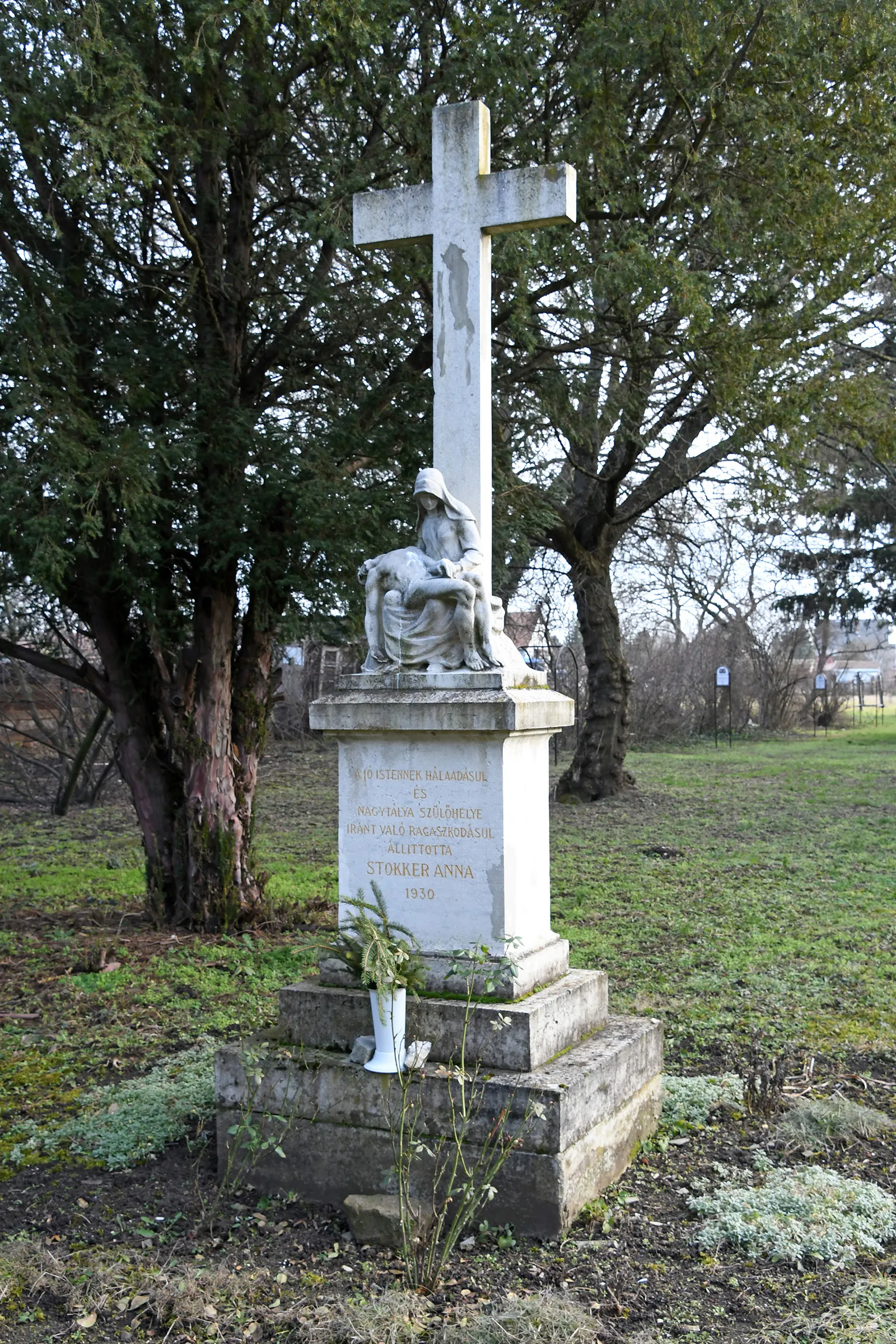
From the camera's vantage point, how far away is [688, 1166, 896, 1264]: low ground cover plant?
382 centimetres

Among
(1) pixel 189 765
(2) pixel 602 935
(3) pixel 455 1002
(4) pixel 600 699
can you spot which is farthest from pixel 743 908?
(4) pixel 600 699

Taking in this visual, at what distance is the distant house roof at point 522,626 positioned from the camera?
20.3 metres

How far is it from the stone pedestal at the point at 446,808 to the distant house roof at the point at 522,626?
14517mm

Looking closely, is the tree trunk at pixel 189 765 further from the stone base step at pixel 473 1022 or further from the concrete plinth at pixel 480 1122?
the concrete plinth at pixel 480 1122

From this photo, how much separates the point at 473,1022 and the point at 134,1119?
1.68 metres

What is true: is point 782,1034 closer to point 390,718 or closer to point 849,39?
point 390,718

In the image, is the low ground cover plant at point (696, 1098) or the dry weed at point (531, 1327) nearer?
the dry weed at point (531, 1327)

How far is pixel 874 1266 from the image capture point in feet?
12.2

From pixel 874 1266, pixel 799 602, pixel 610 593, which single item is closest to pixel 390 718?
pixel 874 1266

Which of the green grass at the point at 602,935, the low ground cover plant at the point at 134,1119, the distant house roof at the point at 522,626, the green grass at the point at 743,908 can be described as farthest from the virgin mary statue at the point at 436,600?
the distant house roof at the point at 522,626

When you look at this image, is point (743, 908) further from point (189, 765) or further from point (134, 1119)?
Result: point (134, 1119)

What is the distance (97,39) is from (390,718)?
4.38 metres

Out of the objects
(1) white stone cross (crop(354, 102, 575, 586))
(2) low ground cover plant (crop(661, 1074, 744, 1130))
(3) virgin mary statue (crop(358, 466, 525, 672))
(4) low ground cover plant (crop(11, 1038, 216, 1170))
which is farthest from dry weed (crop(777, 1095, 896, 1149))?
(1) white stone cross (crop(354, 102, 575, 586))

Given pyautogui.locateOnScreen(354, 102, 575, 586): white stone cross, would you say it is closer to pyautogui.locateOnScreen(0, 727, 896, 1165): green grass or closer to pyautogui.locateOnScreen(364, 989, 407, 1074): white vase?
pyautogui.locateOnScreen(364, 989, 407, 1074): white vase
